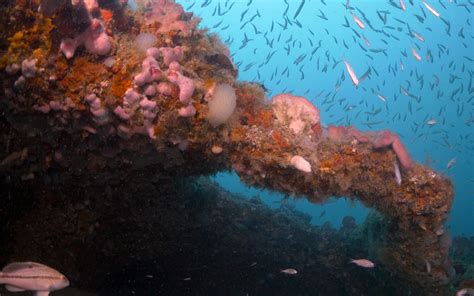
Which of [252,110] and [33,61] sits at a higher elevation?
[252,110]

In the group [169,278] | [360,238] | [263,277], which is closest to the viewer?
[169,278]

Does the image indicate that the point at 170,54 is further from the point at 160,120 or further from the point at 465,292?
the point at 465,292

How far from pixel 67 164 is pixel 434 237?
21.5ft

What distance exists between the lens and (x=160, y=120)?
405cm

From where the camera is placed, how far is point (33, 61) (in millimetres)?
3430

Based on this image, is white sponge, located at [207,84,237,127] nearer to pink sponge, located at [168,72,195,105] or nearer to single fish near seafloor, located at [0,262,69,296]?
pink sponge, located at [168,72,195,105]

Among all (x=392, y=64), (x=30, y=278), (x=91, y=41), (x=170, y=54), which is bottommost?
(x=30, y=278)

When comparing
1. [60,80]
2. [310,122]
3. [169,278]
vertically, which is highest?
[310,122]

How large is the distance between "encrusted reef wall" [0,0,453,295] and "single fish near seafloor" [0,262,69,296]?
5.11 feet

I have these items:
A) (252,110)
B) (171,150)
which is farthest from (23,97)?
(252,110)

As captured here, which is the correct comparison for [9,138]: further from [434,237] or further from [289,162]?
[434,237]

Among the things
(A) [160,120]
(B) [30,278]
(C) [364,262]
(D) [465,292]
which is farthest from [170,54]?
(D) [465,292]

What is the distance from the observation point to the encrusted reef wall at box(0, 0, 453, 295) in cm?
359

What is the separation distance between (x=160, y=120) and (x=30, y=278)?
2.06m
